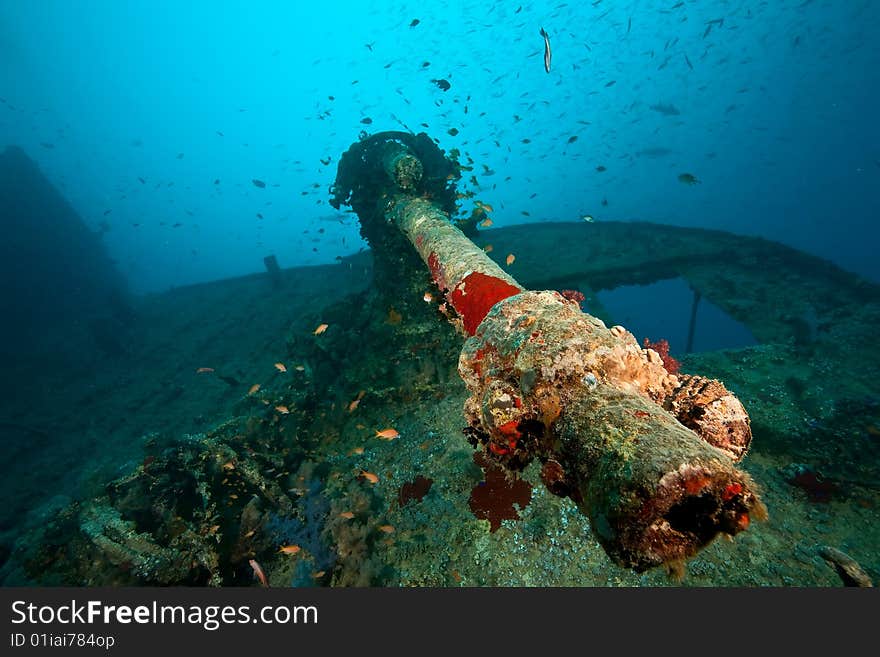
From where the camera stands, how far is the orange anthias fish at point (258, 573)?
3842mm

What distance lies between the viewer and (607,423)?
1.67 m

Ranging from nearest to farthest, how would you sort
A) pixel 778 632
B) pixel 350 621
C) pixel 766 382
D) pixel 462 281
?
pixel 778 632
pixel 350 621
pixel 462 281
pixel 766 382

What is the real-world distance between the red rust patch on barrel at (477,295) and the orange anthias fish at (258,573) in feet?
11.7

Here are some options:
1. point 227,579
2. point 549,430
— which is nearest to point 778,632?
point 549,430

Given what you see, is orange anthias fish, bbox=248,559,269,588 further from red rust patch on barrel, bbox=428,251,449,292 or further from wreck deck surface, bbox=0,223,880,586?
red rust patch on barrel, bbox=428,251,449,292

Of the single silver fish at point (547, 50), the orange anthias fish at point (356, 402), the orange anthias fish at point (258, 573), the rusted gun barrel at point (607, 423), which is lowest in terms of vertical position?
the orange anthias fish at point (258, 573)

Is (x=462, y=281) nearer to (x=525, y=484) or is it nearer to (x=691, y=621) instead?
(x=525, y=484)

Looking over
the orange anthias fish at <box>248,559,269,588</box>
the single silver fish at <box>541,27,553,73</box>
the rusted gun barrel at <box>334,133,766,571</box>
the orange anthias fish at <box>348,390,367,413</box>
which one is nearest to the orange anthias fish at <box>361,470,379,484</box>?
the orange anthias fish at <box>348,390,367,413</box>

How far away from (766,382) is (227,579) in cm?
887

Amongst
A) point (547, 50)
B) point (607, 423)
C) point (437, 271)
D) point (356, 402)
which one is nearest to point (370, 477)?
point (356, 402)

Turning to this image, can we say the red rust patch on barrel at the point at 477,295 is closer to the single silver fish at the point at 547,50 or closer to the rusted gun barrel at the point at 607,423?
the rusted gun barrel at the point at 607,423

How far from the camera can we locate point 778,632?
9.69 ft

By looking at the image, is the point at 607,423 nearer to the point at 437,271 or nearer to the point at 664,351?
the point at 664,351

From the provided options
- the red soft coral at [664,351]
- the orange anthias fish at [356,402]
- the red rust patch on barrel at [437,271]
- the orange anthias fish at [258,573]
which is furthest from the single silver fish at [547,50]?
the orange anthias fish at [258,573]
